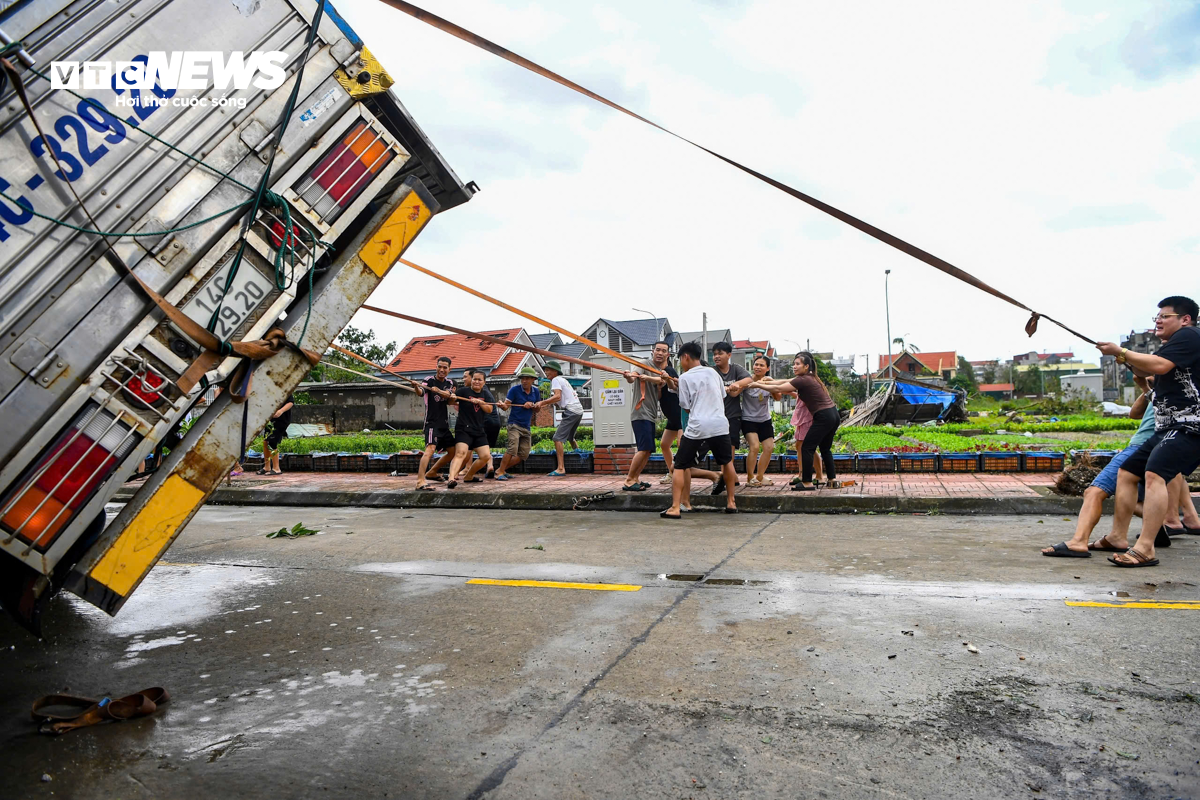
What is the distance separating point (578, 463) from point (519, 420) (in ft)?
4.09

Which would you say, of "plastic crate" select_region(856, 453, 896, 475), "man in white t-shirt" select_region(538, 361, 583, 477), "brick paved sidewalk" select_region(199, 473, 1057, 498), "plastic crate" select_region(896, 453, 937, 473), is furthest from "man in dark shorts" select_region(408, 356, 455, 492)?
"plastic crate" select_region(896, 453, 937, 473)

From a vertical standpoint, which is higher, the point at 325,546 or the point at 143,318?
the point at 143,318

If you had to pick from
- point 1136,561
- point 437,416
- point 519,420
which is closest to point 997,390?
point 519,420

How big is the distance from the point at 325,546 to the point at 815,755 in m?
5.28

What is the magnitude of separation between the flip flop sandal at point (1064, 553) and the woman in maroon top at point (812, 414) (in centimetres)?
365

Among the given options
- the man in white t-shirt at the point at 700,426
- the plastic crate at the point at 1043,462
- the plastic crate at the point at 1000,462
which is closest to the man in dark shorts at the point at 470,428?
the man in white t-shirt at the point at 700,426

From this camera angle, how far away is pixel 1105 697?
9.95 ft

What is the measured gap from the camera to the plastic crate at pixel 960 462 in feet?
35.7

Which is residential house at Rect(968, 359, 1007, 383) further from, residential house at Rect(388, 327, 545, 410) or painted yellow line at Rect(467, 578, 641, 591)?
painted yellow line at Rect(467, 578, 641, 591)

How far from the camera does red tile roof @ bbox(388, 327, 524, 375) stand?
154ft

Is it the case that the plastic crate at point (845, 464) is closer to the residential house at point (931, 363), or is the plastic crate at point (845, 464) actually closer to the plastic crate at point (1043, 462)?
the plastic crate at point (1043, 462)

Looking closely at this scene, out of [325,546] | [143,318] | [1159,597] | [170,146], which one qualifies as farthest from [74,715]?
[1159,597]

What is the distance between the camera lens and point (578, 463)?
1259 centimetres

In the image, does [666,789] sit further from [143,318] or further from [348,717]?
[143,318]
